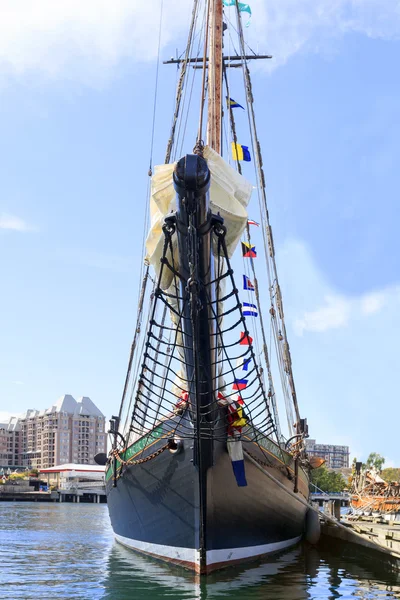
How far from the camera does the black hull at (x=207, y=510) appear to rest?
1449 cm

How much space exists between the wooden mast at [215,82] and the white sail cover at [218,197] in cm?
474

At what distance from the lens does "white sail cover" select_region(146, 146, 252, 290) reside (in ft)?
43.5

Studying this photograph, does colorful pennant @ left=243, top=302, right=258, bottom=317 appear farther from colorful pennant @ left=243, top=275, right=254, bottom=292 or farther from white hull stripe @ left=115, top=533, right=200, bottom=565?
white hull stripe @ left=115, top=533, right=200, bottom=565

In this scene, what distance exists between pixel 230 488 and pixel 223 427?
5.09ft

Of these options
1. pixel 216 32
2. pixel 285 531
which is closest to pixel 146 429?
pixel 285 531

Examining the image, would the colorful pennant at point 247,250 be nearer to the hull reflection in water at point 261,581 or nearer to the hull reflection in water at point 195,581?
the hull reflection in water at point 261,581

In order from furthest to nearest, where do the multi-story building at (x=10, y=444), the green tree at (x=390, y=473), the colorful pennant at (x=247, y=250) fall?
the multi-story building at (x=10, y=444), the green tree at (x=390, y=473), the colorful pennant at (x=247, y=250)

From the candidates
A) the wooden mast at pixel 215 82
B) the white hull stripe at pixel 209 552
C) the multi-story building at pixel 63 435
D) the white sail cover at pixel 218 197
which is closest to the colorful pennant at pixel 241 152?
the wooden mast at pixel 215 82

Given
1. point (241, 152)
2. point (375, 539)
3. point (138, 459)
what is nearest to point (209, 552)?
point (138, 459)

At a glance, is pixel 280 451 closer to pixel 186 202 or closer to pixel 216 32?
pixel 186 202

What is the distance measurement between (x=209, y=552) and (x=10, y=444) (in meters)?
177

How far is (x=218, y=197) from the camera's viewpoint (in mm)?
13594

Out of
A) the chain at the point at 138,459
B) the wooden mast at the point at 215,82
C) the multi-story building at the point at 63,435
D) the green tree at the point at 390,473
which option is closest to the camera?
the chain at the point at 138,459

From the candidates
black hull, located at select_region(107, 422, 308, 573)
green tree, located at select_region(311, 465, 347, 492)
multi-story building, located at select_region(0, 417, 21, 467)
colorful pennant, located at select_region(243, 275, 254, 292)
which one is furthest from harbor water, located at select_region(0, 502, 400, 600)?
multi-story building, located at select_region(0, 417, 21, 467)
